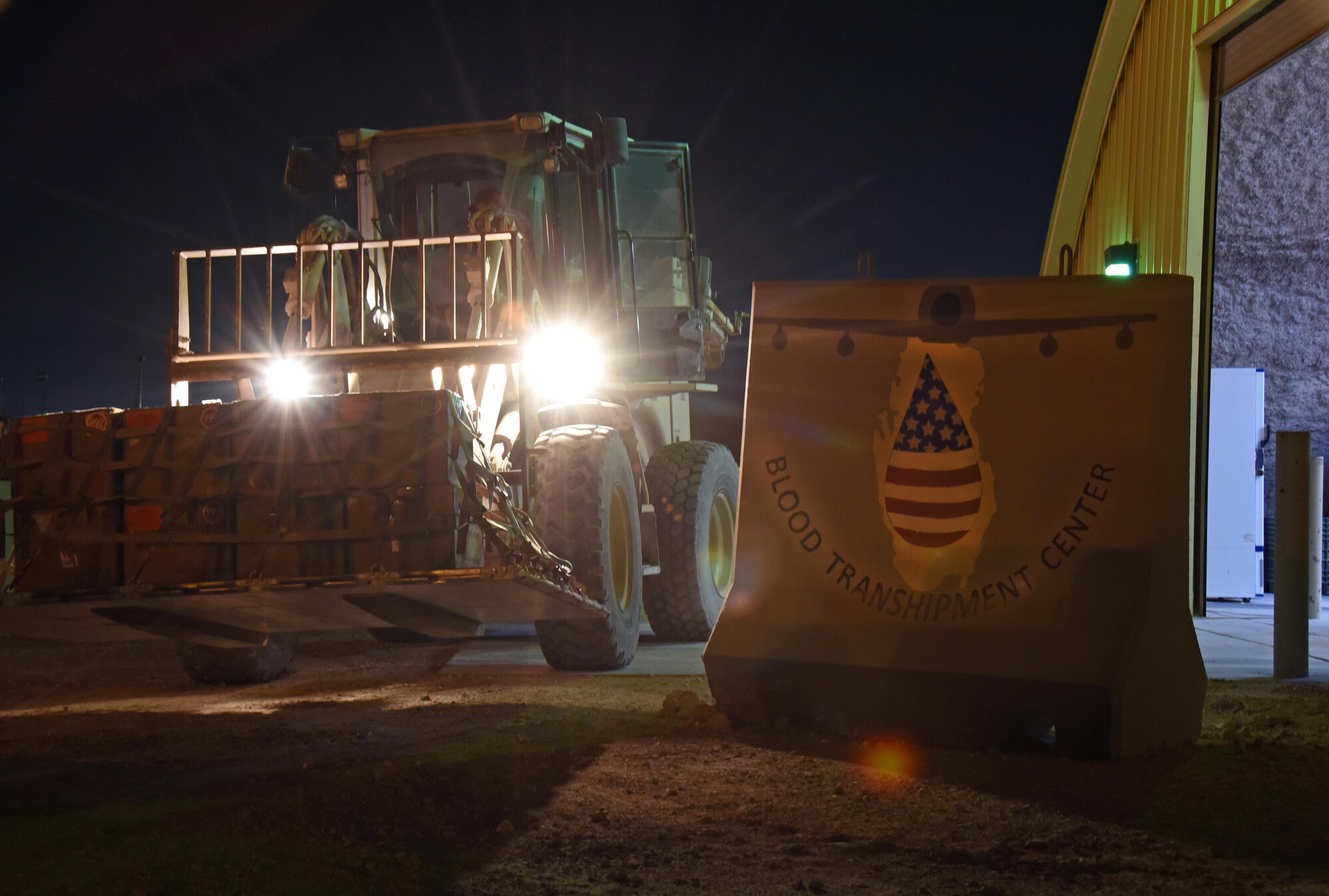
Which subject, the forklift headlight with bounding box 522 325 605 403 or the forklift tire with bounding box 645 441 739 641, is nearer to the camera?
the forklift headlight with bounding box 522 325 605 403

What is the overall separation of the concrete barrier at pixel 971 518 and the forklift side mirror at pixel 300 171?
→ 17.2 feet

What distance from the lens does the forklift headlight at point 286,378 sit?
24.8 feet

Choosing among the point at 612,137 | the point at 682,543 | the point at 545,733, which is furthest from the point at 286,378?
the point at 545,733

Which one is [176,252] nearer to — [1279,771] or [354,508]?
[354,508]

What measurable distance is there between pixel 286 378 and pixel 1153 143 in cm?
937

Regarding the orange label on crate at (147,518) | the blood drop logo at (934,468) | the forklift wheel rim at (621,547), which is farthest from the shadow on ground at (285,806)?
the forklift wheel rim at (621,547)

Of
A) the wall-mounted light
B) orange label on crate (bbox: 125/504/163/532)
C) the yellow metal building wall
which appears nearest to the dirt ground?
orange label on crate (bbox: 125/504/163/532)

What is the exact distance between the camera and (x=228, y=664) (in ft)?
25.3

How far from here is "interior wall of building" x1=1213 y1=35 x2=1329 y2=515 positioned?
48.6 ft

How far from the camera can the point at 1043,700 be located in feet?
14.0

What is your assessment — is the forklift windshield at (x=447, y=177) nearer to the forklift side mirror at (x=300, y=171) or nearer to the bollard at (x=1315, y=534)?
the forklift side mirror at (x=300, y=171)

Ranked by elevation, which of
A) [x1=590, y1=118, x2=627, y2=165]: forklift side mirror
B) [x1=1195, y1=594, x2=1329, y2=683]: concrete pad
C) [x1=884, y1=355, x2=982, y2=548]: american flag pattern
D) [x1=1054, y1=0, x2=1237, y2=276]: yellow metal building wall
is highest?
[x1=1054, y1=0, x2=1237, y2=276]: yellow metal building wall

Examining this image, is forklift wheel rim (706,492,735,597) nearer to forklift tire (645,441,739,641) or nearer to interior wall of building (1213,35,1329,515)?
forklift tire (645,441,739,641)

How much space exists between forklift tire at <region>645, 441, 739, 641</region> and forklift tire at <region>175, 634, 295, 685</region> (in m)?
2.71
